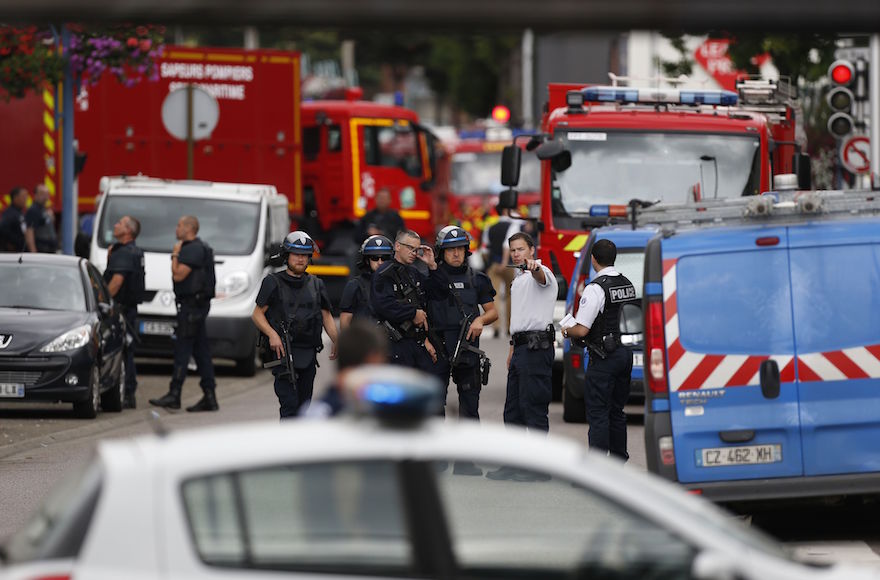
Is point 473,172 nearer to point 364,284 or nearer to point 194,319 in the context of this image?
point 194,319

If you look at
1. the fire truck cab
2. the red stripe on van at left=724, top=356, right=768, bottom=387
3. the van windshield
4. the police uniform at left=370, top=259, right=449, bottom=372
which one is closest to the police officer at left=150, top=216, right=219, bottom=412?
the van windshield

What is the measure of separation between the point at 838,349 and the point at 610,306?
287cm

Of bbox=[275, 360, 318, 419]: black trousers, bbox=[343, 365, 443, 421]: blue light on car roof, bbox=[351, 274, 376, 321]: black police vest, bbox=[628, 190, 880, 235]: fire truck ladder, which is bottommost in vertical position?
bbox=[275, 360, 318, 419]: black trousers

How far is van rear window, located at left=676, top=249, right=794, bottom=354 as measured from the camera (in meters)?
10.1

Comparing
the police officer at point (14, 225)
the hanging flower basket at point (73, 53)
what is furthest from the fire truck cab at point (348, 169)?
the hanging flower basket at point (73, 53)

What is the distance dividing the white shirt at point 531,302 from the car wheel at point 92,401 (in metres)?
4.94

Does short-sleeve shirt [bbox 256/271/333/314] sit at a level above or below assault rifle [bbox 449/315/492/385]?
above

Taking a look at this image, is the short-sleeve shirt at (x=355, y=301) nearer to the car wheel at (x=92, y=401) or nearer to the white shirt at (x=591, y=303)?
the white shirt at (x=591, y=303)

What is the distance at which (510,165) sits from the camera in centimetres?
1984

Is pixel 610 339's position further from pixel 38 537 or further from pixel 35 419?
pixel 38 537

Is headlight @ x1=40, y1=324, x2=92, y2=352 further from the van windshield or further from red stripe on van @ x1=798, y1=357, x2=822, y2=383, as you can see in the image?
red stripe on van @ x1=798, y1=357, x2=822, y2=383

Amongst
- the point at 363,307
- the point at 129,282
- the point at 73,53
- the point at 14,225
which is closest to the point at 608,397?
the point at 363,307

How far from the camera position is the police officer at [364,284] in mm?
13758

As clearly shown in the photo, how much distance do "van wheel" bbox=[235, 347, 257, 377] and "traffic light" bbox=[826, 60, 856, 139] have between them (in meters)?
7.74
